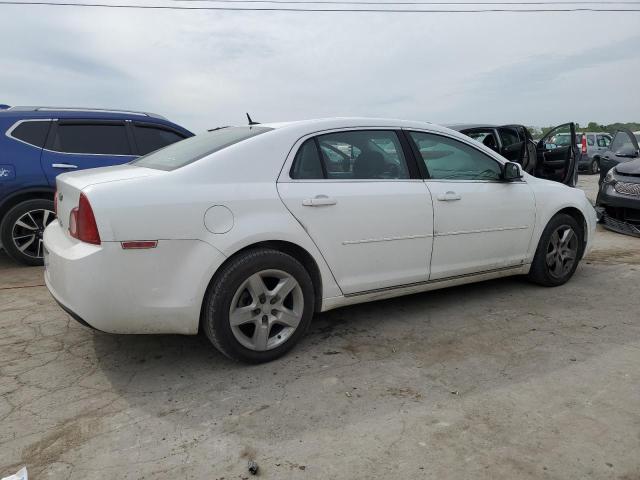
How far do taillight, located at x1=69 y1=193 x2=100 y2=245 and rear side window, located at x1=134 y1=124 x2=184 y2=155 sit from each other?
351cm

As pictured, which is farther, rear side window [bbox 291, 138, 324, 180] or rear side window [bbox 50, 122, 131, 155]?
rear side window [bbox 50, 122, 131, 155]

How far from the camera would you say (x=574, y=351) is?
3.26 m

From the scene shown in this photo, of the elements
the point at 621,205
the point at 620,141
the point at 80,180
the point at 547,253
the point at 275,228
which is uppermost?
the point at 620,141

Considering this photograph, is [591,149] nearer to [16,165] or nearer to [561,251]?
[561,251]

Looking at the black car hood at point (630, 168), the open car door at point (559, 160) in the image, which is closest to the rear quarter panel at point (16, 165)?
the open car door at point (559, 160)

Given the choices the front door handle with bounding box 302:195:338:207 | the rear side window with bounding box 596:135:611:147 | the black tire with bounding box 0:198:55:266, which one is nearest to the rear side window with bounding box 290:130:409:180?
the front door handle with bounding box 302:195:338:207

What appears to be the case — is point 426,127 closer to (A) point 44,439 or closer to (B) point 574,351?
(B) point 574,351

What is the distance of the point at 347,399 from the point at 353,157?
1.64 meters

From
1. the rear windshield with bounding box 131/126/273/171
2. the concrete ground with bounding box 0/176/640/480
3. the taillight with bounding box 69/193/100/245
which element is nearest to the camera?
the concrete ground with bounding box 0/176/640/480

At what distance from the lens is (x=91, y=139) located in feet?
18.9

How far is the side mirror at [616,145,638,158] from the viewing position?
901 cm

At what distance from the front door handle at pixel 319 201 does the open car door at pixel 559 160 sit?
207 inches

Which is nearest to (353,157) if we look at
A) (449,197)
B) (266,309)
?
(449,197)

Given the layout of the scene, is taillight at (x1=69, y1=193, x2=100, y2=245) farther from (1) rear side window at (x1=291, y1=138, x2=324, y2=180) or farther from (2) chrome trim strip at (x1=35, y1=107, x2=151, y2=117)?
(2) chrome trim strip at (x1=35, y1=107, x2=151, y2=117)
